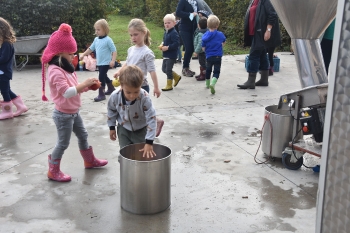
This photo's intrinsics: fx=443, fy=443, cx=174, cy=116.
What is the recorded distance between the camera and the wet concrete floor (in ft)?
11.8

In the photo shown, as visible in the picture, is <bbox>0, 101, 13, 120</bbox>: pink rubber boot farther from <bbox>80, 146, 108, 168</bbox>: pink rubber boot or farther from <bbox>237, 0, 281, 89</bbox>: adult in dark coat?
<bbox>237, 0, 281, 89</bbox>: adult in dark coat

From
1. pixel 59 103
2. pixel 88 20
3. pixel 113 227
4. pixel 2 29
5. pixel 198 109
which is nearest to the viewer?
pixel 113 227

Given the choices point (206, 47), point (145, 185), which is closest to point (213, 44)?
point (206, 47)

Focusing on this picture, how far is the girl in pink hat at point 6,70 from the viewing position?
654cm

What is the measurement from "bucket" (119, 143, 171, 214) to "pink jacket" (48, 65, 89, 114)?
0.83 meters

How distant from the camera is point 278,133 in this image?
4758 mm

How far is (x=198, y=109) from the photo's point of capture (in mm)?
7129

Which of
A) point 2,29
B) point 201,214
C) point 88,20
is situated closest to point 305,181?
point 201,214

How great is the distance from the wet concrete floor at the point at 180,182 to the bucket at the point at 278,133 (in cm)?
17

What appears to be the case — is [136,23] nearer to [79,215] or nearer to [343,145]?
[79,215]

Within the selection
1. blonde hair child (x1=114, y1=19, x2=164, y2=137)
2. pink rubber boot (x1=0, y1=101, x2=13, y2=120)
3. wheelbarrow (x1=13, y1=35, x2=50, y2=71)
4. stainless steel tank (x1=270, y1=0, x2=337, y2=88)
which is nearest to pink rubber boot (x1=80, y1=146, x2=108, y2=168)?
blonde hair child (x1=114, y1=19, x2=164, y2=137)

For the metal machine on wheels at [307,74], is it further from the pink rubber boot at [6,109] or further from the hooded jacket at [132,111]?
the pink rubber boot at [6,109]

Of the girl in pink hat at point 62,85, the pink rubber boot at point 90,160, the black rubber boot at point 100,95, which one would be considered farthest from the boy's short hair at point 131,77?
the black rubber boot at point 100,95

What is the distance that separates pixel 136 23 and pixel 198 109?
2034 mm
